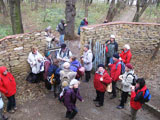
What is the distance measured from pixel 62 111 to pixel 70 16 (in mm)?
7536

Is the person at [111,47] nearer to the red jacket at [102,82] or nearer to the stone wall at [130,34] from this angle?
the stone wall at [130,34]

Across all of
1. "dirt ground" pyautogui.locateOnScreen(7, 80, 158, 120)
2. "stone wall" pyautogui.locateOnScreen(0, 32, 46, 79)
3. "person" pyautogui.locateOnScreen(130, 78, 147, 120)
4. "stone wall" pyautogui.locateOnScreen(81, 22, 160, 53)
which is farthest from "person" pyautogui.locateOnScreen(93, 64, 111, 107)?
"stone wall" pyautogui.locateOnScreen(0, 32, 46, 79)

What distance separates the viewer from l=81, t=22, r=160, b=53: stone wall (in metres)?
7.35

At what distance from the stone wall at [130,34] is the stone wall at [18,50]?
2223mm

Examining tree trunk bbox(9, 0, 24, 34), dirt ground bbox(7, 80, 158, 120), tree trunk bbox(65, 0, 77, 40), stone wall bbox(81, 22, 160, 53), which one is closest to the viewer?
dirt ground bbox(7, 80, 158, 120)

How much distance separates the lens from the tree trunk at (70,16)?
33.6ft

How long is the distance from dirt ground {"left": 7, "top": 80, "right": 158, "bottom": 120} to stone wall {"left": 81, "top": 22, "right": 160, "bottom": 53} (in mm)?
3158

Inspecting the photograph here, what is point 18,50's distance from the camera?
18.8ft

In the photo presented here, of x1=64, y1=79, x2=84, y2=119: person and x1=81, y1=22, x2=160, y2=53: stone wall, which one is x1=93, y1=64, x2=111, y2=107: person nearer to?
x1=64, y1=79, x2=84, y2=119: person

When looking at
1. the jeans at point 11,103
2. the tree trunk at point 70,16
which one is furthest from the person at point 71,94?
the tree trunk at point 70,16

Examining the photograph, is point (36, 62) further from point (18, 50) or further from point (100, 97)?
point (100, 97)

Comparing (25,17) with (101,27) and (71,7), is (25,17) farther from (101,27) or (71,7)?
(101,27)

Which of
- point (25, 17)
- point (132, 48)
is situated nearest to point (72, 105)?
point (132, 48)

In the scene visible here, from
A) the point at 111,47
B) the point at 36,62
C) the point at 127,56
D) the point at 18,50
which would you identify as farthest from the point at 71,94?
the point at 111,47
